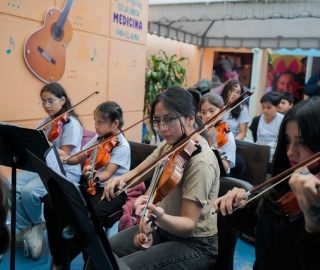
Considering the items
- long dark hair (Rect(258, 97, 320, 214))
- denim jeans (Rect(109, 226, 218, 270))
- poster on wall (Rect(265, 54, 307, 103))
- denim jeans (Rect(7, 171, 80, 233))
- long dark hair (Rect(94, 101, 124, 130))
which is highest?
poster on wall (Rect(265, 54, 307, 103))

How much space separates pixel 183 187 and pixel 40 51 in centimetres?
189

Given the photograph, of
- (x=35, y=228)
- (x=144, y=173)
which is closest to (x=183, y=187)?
(x=144, y=173)

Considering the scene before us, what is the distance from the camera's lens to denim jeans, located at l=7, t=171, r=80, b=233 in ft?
6.77

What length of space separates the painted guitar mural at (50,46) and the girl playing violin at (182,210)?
4.96ft

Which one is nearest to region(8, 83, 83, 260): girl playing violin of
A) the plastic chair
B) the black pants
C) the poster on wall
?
the black pants

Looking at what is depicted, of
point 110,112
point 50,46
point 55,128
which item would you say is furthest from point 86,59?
point 110,112

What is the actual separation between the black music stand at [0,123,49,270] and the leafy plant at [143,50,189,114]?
274cm

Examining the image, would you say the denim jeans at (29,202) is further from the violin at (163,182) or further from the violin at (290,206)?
the violin at (290,206)

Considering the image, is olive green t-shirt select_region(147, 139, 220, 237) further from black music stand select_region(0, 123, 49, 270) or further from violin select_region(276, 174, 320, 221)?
black music stand select_region(0, 123, 49, 270)

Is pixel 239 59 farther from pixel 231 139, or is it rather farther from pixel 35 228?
pixel 35 228

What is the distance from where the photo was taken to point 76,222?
0.91 metres

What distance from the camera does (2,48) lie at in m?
2.34

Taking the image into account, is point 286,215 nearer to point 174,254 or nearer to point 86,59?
point 174,254

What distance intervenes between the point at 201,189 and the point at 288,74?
6.11 meters
